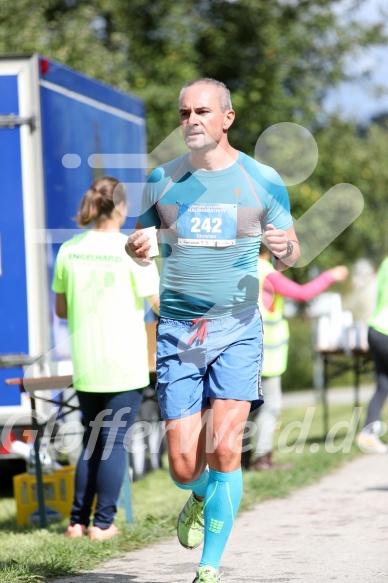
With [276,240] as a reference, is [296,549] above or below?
below

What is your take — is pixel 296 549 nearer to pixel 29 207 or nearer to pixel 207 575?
pixel 207 575

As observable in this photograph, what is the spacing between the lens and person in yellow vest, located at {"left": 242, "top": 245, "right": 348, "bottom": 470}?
901 cm

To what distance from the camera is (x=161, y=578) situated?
17.1ft

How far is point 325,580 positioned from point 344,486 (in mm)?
3764

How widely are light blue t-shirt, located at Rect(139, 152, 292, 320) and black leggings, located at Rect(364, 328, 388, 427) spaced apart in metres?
5.62

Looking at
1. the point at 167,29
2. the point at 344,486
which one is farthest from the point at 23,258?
the point at 167,29

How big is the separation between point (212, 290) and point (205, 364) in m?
0.30

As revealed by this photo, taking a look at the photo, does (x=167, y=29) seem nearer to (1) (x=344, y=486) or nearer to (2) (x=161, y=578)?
(1) (x=344, y=486)

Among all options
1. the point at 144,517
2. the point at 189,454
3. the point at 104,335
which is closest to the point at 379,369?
the point at 144,517

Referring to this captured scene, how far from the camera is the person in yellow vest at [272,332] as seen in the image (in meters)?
9.01

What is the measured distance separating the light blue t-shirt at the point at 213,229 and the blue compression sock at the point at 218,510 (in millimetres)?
A: 669

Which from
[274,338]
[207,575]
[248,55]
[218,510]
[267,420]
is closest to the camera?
[207,575]

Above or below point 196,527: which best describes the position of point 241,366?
above

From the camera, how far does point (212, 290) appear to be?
184 inches
